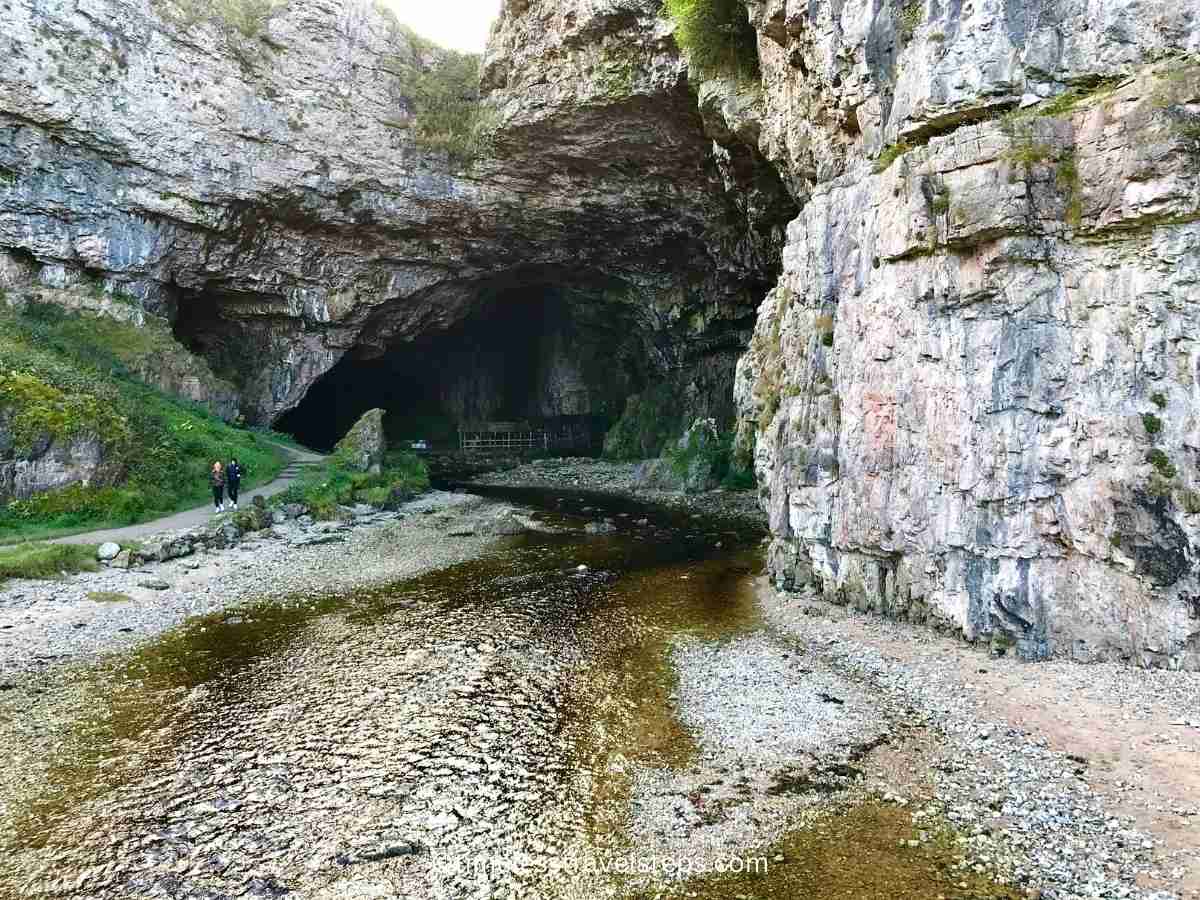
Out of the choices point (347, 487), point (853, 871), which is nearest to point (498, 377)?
point (347, 487)

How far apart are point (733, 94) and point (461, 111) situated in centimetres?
1981

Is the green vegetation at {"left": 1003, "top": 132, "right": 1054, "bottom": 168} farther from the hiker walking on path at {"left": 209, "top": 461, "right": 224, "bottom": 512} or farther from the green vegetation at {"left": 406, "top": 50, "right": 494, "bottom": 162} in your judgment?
the green vegetation at {"left": 406, "top": 50, "right": 494, "bottom": 162}

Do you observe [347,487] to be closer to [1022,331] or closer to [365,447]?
[365,447]

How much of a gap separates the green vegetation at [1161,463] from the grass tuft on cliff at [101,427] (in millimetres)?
29829

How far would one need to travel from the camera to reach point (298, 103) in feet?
127

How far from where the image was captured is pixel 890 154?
17.2 metres

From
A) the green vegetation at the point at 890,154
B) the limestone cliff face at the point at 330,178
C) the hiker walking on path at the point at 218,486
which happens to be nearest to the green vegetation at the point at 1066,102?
the green vegetation at the point at 890,154

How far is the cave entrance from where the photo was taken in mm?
58750

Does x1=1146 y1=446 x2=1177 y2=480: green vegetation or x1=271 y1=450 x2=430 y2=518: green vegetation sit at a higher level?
x1=1146 y1=446 x2=1177 y2=480: green vegetation

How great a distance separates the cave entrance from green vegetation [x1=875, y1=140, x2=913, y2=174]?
37771mm

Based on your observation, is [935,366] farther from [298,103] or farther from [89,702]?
[298,103]

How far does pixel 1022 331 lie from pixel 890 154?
5745 millimetres

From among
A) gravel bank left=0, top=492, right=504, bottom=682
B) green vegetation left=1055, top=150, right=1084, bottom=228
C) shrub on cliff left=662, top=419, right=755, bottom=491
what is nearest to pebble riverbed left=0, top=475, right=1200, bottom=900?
gravel bank left=0, top=492, right=504, bottom=682

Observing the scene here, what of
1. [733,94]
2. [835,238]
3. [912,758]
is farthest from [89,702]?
[733,94]
